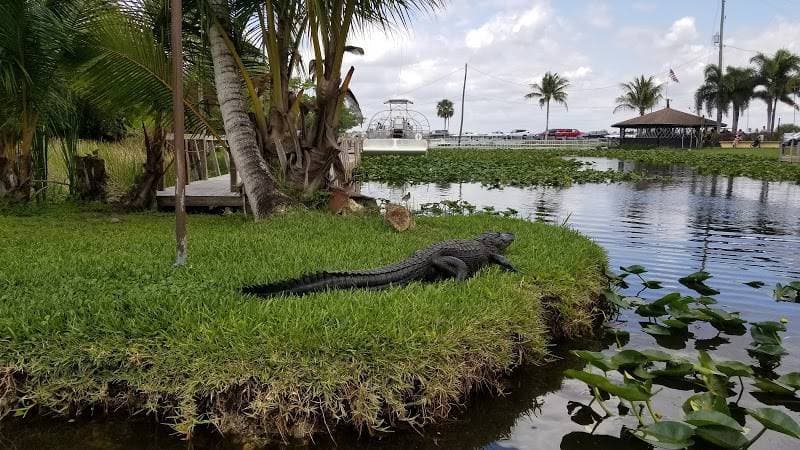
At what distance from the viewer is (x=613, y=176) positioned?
18.9 m

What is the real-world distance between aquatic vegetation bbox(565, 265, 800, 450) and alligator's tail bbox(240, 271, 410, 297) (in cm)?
140

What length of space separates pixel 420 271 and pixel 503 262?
2.44 feet

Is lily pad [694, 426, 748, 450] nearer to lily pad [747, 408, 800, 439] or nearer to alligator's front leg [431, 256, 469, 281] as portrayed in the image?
lily pad [747, 408, 800, 439]

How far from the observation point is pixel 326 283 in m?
4.04

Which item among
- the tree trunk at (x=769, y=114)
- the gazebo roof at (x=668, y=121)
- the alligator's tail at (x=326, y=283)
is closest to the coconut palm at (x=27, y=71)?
the alligator's tail at (x=326, y=283)

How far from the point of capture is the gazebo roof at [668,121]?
4025 centimetres

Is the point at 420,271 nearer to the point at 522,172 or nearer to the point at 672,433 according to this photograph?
the point at 672,433

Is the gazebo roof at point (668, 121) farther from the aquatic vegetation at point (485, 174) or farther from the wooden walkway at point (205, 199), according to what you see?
the wooden walkway at point (205, 199)

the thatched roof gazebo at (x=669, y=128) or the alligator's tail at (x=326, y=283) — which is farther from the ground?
the thatched roof gazebo at (x=669, y=128)

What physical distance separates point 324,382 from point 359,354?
0.23 meters

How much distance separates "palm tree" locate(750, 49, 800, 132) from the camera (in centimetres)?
4259

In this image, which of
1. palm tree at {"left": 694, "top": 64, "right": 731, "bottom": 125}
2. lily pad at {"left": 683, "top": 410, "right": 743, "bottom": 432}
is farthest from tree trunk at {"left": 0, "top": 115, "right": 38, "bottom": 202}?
palm tree at {"left": 694, "top": 64, "right": 731, "bottom": 125}

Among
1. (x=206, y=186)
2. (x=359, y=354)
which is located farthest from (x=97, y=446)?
(x=206, y=186)

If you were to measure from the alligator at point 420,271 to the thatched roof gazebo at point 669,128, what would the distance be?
125 feet
